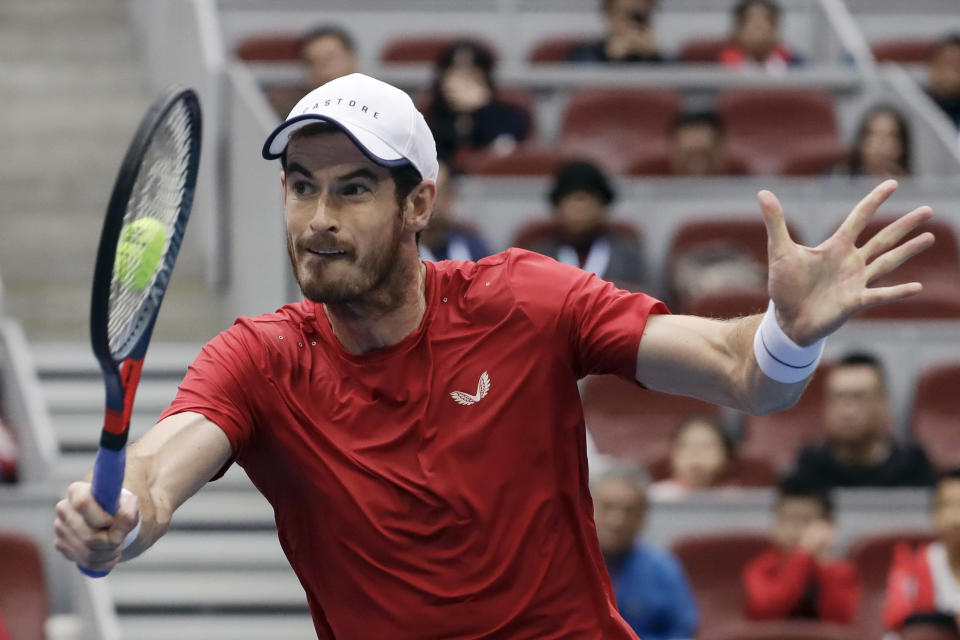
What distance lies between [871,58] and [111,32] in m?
5.31

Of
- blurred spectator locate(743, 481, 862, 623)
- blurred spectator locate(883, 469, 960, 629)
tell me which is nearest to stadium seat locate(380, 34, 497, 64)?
blurred spectator locate(743, 481, 862, 623)

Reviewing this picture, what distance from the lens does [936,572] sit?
7.07 metres

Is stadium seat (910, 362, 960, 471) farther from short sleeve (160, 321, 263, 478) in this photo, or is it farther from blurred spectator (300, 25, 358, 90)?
short sleeve (160, 321, 263, 478)

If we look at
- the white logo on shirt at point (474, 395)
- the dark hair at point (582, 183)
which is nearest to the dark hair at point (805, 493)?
the dark hair at point (582, 183)

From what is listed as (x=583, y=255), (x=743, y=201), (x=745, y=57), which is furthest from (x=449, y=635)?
(x=745, y=57)

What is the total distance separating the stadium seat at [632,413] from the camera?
338 inches

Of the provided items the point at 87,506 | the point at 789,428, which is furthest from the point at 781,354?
the point at 789,428

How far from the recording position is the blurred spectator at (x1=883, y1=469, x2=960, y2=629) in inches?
275

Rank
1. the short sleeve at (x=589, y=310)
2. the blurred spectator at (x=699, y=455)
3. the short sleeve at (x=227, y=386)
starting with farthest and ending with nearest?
the blurred spectator at (x=699, y=455) → the short sleeve at (x=589, y=310) → the short sleeve at (x=227, y=386)

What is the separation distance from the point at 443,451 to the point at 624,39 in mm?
8272

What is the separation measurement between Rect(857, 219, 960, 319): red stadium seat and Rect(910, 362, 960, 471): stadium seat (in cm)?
75

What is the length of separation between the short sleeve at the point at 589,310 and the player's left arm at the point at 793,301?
0.06 metres

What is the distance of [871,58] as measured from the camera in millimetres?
12336

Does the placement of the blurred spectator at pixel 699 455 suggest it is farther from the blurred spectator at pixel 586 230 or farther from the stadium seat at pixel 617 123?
the stadium seat at pixel 617 123
